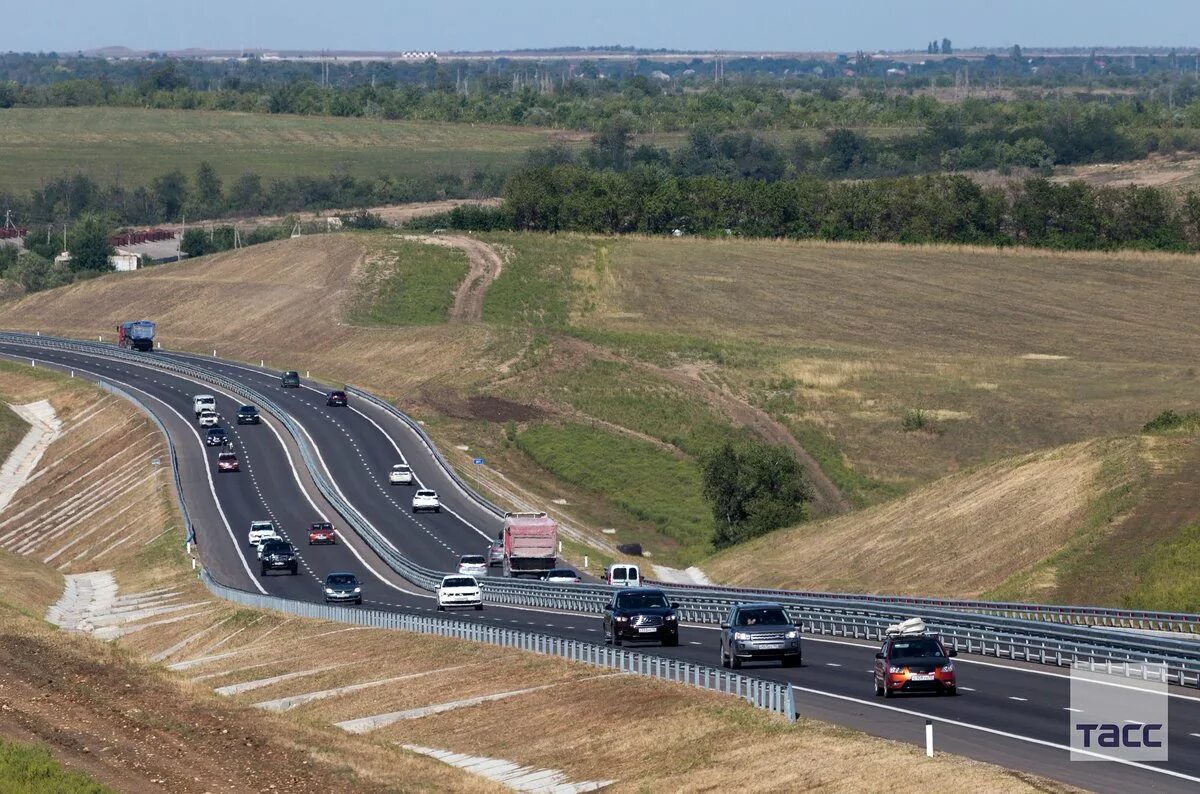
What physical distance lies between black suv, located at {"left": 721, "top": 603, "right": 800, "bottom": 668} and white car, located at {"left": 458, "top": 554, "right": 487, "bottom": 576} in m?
33.5

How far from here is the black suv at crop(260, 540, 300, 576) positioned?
77625 mm

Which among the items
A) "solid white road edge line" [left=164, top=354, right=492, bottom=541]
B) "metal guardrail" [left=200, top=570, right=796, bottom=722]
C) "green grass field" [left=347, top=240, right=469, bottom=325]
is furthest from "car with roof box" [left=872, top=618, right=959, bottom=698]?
"green grass field" [left=347, top=240, right=469, bottom=325]

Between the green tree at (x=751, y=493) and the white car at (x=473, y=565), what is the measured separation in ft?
56.8

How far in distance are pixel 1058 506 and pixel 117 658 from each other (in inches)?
1421

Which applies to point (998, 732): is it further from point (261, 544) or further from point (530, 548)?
point (261, 544)

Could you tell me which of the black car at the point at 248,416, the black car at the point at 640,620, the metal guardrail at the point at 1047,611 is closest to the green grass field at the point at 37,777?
the black car at the point at 640,620

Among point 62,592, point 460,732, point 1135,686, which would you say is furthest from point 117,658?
point 62,592

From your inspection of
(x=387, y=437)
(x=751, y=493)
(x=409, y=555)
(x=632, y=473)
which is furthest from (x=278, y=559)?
(x=387, y=437)

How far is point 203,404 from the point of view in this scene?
120 m

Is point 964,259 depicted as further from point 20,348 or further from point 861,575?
point 861,575

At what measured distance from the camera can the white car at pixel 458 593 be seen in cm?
6341

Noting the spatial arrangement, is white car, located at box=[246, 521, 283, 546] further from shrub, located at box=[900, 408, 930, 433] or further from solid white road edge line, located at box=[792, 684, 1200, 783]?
solid white road edge line, located at box=[792, 684, 1200, 783]

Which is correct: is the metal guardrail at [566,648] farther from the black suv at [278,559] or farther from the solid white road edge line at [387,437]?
the solid white road edge line at [387,437]

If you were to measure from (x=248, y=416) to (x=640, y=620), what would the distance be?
241 feet
